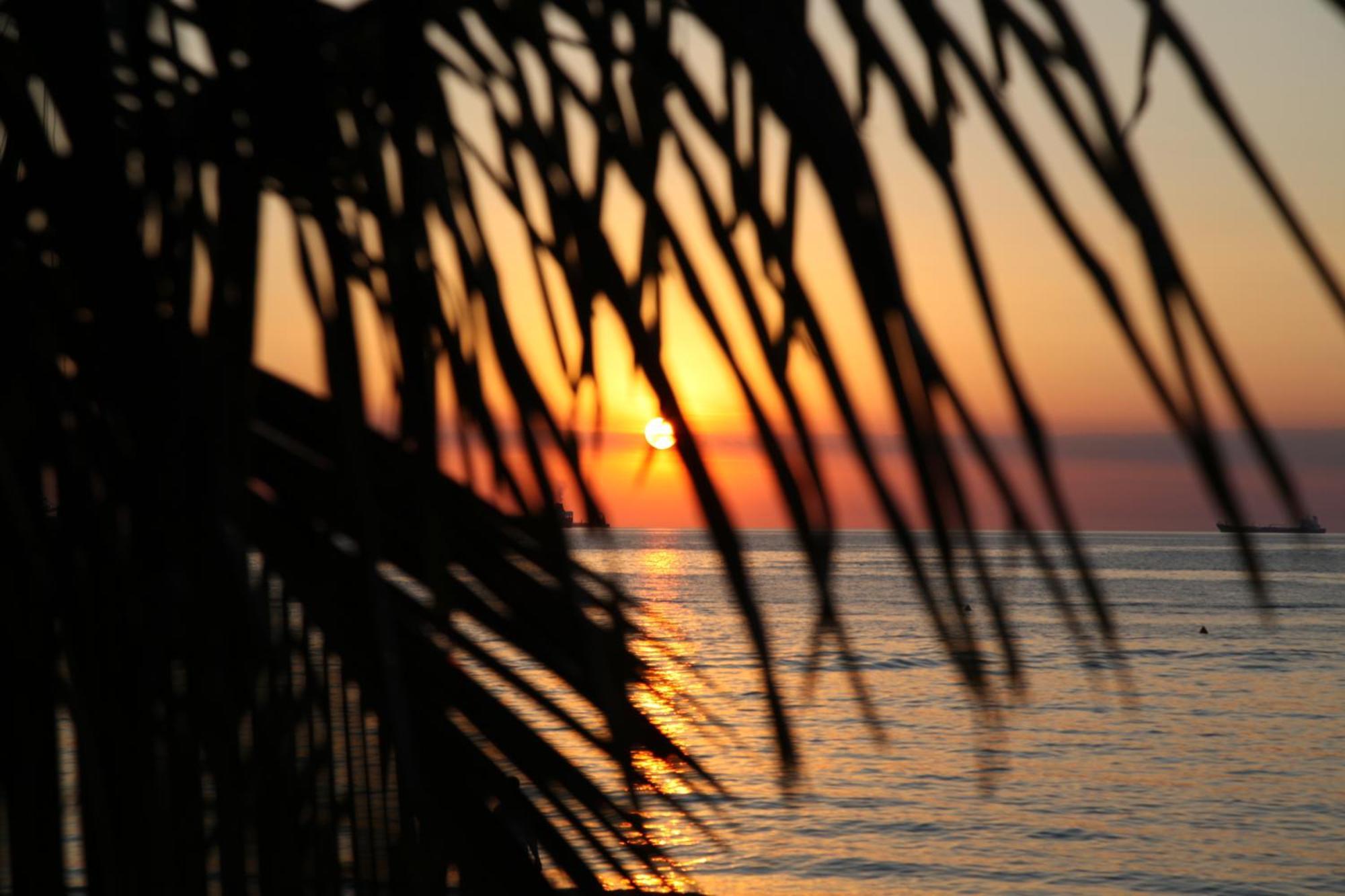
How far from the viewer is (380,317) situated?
0.94 m

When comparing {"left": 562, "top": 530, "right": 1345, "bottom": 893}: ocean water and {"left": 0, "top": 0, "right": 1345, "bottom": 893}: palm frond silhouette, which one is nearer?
{"left": 0, "top": 0, "right": 1345, "bottom": 893}: palm frond silhouette

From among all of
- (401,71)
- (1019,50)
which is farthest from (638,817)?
(1019,50)

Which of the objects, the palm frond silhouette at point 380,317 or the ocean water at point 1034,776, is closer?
the palm frond silhouette at point 380,317

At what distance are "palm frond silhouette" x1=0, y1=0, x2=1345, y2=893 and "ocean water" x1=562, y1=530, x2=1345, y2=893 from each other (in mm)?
87

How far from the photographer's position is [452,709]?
1.65 m

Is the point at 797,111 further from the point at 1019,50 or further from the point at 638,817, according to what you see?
the point at 638,817

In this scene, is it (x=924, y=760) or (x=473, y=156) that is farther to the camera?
(x=924, y=760)

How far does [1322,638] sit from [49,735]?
167ft

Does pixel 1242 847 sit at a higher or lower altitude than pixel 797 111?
lower

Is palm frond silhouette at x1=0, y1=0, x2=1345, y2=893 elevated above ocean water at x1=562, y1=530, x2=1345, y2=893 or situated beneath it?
elevated above

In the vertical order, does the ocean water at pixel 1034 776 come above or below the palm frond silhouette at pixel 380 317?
below

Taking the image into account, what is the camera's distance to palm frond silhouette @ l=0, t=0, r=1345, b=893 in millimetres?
641

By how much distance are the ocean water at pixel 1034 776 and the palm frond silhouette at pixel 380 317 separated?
0.09 meters

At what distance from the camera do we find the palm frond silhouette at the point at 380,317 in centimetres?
64
